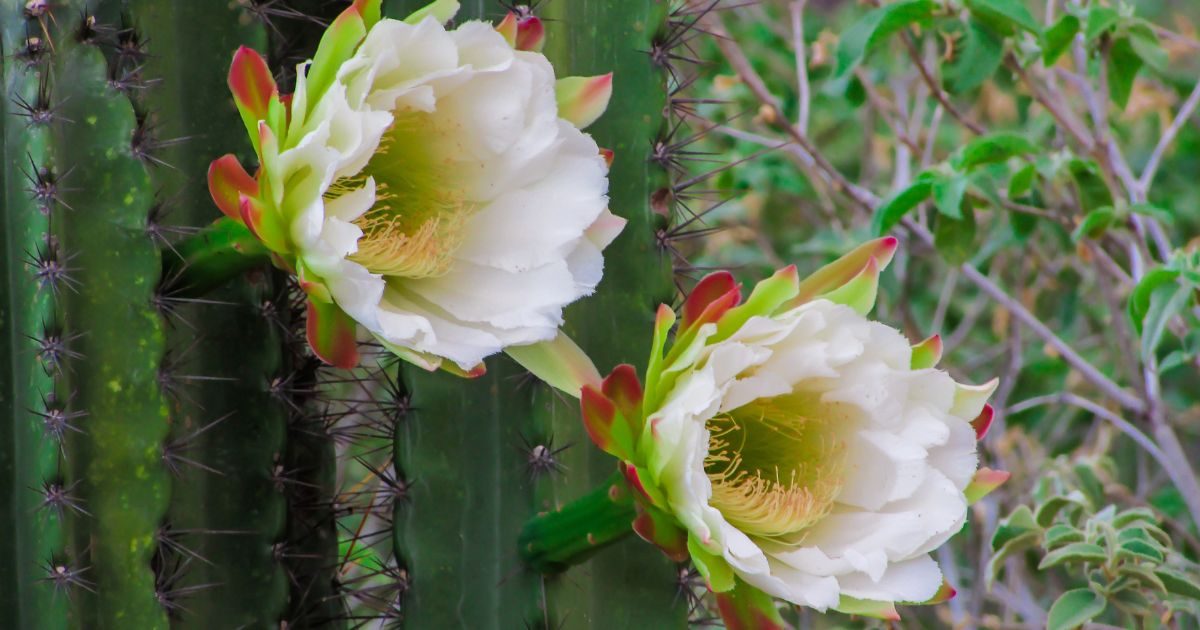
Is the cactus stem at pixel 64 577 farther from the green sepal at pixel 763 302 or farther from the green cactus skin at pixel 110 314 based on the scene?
the green sepal at pixel 763 302

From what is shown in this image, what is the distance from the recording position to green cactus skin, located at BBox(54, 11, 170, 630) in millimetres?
900

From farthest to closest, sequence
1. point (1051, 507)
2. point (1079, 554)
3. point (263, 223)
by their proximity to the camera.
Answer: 1. point (1051, 507)
2. point (1079, 554)
3. point (263, 223)

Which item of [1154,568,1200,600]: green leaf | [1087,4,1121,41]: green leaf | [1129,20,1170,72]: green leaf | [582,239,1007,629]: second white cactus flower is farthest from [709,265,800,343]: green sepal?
[1129,20,1170,72]: green leaf

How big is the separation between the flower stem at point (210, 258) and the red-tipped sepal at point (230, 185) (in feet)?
0.18

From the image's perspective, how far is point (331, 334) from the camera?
81 cm

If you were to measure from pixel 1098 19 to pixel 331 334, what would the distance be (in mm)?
889

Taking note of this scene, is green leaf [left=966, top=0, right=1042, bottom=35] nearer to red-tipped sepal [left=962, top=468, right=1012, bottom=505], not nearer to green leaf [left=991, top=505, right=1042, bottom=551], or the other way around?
green leaf [left=991, top=505, right=1042, bottom=551]

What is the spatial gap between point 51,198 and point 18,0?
0.47ft

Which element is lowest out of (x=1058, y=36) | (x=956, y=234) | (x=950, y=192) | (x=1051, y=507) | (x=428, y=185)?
(x=1051, y=507)

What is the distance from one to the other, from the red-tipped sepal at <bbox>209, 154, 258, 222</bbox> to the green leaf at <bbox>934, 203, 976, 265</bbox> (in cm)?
87

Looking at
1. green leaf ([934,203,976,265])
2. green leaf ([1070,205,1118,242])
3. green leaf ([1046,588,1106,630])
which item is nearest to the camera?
green leaf ([1046,588,1106,630])

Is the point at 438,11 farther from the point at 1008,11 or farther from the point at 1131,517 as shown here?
the point at 1131,517

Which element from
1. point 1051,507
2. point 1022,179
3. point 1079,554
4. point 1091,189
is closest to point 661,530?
point 1079,554

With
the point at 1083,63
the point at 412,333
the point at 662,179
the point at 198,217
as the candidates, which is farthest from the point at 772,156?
the point at 412,333
